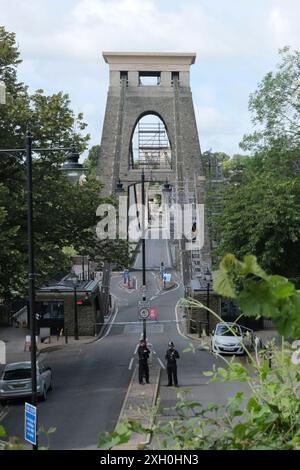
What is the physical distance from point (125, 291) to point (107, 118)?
45.3 metres

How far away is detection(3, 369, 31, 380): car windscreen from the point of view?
849 inches

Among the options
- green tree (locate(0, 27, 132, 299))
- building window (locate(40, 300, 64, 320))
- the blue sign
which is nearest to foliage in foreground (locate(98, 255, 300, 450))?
the blue sign

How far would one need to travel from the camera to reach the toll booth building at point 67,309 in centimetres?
3822

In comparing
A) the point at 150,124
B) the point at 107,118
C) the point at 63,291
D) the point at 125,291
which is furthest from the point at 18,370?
the point at 150,124

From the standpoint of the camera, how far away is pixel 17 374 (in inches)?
853

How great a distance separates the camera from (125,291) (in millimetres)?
55219

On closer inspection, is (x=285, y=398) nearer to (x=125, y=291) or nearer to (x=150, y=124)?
(x=125, y=291)

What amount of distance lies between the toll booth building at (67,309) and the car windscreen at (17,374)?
15577mm

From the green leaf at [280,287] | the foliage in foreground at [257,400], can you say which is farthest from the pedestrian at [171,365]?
the green leaf at [280,287]

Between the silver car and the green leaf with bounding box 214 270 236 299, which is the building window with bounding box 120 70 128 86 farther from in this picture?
the green leaf with bounding box 214 270 236 299

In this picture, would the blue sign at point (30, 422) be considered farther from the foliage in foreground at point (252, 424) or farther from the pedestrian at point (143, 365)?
the pedestrian at point (143, 365)

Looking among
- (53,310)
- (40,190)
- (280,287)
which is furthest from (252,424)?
(53,310)

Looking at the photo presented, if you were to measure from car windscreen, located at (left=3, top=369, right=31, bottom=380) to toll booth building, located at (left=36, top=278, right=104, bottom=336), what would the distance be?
15577 millimetres

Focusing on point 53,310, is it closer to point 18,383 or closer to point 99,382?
point 99,382
